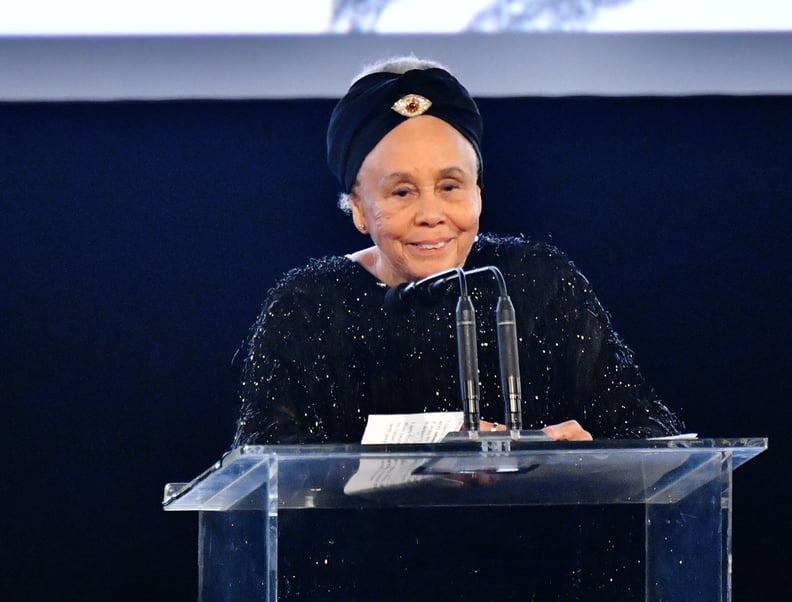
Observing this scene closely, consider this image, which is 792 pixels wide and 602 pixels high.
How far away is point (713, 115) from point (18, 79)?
74.3 inches

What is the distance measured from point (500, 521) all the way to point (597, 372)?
111 cm

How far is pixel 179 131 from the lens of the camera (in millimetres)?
3686

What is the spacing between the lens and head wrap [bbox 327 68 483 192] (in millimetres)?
3049

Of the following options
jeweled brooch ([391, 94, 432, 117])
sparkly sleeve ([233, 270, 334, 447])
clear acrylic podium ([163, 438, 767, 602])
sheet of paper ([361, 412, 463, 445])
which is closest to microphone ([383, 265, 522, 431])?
sheet of paper ([361, 412, 463, 445])

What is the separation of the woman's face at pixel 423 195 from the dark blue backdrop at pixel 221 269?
658 millimetres

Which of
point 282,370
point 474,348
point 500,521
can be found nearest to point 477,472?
point 500,521

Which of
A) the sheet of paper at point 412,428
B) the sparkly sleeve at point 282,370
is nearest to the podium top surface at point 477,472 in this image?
the sheet of paper at point 412,428

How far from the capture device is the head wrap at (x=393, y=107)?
305cm

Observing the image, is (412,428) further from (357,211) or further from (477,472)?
(357,211)

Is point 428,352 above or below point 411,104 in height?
below

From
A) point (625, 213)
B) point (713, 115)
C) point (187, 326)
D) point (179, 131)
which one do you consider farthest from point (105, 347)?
point (713, 115)

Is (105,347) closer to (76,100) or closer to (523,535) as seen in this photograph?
(76,100)

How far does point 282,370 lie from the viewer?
2.92m

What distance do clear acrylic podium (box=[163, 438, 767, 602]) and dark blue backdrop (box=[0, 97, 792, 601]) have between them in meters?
1.79
